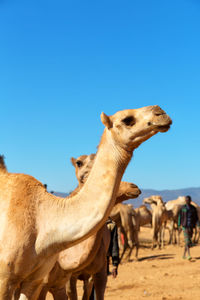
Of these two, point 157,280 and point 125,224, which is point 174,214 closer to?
point 125,224

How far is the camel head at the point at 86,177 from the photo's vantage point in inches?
220

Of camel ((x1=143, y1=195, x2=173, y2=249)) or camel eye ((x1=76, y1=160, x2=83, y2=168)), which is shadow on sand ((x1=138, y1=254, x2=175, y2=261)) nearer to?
camel ((x1=143, y1=195, x2=173, y2=249))

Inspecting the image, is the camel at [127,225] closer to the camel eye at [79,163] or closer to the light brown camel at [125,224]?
the light brown camel at [125,224]

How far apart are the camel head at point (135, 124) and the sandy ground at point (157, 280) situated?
5.94 meters

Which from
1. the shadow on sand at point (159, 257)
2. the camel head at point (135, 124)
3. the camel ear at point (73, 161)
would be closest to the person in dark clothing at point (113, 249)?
the camel ear at point (73, 161)

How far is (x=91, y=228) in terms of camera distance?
3.61 meters

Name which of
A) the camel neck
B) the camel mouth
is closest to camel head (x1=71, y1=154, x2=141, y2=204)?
the camel neck

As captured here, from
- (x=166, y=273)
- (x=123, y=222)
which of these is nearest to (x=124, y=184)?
(x=166, y=273)

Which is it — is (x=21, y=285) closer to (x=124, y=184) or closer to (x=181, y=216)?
(x=124, y=184)

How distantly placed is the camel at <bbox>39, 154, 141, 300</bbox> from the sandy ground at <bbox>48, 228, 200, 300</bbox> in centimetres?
336

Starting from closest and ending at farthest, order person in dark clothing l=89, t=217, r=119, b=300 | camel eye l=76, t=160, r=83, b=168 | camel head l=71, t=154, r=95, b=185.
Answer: camel head l=71, t=154, r=95, b=185 < camel eye l=76, t=160, r=83, b=168 < person in dark clothing l=89, t=217, r=119, b=300

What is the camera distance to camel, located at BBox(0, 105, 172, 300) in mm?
3570

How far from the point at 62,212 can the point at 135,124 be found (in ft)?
3.31

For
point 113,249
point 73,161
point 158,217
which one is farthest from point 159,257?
point 73,161
